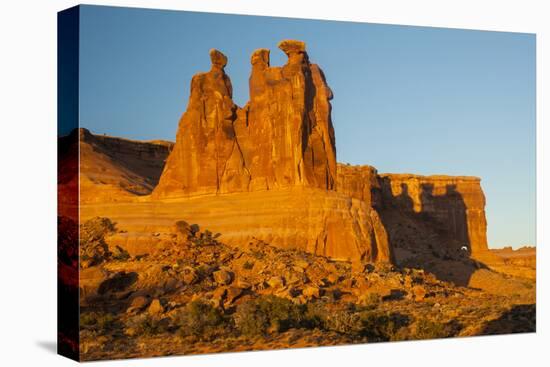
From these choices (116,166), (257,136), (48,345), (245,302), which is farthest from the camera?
(116,166)

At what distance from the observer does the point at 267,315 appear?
2917cm

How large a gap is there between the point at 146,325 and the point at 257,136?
30.7ft

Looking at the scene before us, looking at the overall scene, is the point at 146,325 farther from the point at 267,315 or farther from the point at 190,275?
the point at 267,315

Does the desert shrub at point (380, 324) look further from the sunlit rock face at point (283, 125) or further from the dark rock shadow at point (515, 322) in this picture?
the sunlit rock face at point (283, 125)

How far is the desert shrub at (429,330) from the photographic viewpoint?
31188 millimetres

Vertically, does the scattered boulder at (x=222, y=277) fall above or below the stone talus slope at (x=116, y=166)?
below

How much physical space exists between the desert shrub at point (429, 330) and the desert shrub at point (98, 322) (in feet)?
28.5

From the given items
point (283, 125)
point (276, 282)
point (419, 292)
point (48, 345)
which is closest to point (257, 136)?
point (283, 125)

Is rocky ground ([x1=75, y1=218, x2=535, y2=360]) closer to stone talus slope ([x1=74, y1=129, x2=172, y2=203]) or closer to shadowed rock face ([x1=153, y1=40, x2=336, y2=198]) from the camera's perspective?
stone talus slope ([x1=74, y1=129, x2=172, y2=203])

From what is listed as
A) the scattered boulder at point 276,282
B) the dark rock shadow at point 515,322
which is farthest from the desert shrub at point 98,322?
the dark rock shadow at point 515,322

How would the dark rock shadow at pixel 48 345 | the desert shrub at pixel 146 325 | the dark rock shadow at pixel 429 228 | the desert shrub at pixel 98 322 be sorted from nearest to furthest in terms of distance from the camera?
the desert shrub at pixel 98 322 < the desert shrub at pixel 146 325 < the dark rock shadow at pixel 48 345 < the dark rock shadow at pixel 429 228

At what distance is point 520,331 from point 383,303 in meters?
4.26

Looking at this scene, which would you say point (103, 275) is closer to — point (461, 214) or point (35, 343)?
point (35, 343)

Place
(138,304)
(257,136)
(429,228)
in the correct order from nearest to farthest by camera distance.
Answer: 1. (138,304)
2. (257,136)
3. (429,228)
